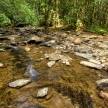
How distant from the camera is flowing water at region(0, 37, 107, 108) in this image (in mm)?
2918

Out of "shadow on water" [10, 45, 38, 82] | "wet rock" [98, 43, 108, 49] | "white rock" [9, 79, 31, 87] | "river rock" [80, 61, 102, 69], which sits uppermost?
"white rock" [9, 79, 31, 87]

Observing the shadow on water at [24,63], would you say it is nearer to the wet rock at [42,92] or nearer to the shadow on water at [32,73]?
the shadow on water at [32,73]

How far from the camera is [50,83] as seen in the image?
11.9ft

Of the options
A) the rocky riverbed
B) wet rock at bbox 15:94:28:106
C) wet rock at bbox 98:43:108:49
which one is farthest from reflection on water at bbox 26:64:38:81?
wet rock at bbox 98:43:108:49

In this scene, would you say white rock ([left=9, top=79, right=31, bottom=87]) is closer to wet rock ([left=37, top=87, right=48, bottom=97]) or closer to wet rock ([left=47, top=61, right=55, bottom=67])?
wet rock ([left=37, top=87, right=48, bottom=97])

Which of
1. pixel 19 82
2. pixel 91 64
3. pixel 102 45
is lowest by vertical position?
pixel 102 45

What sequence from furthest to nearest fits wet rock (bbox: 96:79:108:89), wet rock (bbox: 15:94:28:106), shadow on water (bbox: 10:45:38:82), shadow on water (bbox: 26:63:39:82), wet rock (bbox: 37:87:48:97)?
shadow on water (bbox: 10:45:38:82) → shadow on water (bbox: 26:63:39:82) → wet rock (bbox: 96:79:108:89) → wet rock (bbox: 37:87:48:97) → wet rock (bbox: 15:94:28:106)

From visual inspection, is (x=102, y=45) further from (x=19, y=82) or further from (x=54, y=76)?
(x=19, y=82)

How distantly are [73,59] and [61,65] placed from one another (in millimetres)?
803

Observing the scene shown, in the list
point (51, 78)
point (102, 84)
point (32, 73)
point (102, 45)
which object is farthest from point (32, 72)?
point (102, 45)

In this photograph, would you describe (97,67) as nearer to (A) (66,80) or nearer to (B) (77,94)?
(A) (66,80)

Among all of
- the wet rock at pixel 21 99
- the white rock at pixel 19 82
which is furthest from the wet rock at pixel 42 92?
the white rock at pixel 19 82

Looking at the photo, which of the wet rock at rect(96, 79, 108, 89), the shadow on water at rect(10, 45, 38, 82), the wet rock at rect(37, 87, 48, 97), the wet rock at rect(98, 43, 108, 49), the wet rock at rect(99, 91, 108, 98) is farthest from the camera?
the wet rock at rect(98, 43, 108, 49)

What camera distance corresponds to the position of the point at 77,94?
3225 mm
